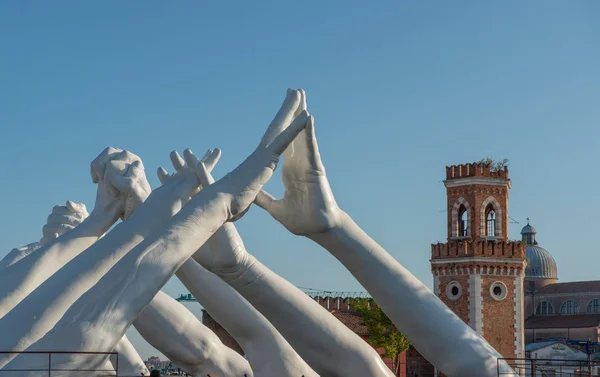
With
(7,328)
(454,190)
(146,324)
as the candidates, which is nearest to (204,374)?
(146,324)

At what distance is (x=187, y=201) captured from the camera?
18.1 metres

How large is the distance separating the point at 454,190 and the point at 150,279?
152 feet

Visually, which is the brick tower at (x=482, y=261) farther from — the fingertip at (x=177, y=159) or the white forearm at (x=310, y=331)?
the fingertip at (x=177, y=159)

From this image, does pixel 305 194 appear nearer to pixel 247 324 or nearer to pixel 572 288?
pixel 247 324

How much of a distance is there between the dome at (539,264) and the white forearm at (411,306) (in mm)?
92444

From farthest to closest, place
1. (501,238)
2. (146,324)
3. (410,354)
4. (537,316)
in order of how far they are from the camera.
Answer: (537,316) < (410,354) < (501,238) < (146,324)

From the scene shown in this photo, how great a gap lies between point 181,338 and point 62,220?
12.7ft

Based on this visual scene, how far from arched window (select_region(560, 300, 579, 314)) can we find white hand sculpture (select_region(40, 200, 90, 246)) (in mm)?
87781

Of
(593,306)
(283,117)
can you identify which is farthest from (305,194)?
(593,306)

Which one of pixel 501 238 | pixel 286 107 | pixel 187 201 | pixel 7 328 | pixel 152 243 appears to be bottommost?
pixel 7 328

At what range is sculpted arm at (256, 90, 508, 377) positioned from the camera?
18.2 m

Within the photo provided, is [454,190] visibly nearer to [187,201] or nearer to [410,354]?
[410,354]

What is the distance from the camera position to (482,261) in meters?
58.4

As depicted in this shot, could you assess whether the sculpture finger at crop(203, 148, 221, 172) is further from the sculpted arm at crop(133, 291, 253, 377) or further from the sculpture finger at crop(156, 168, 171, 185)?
the sculpted arm at crop(133, 291, 253, 377)
